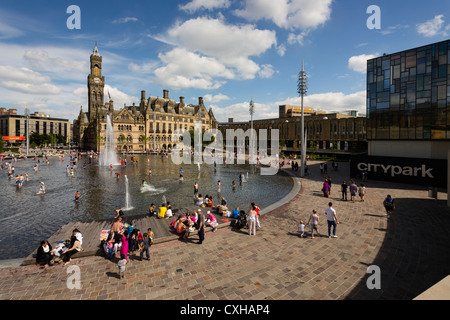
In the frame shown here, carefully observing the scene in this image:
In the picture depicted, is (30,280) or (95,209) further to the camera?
(95,209)

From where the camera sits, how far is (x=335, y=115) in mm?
77500

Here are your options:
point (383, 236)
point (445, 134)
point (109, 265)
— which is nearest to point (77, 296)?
point (109, 265)

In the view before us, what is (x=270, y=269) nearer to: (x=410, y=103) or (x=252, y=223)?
(x=252, y=223)

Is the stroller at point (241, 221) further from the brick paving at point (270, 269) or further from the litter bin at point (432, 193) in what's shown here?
the litter bin at point (432, 193)

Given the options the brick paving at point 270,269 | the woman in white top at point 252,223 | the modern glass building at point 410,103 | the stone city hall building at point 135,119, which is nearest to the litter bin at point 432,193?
the brick paving at point 270,269

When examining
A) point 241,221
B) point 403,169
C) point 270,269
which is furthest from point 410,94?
point 270,269

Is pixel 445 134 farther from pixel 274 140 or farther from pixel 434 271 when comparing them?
pixel 274 140

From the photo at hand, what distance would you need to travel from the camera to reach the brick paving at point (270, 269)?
22.9ft

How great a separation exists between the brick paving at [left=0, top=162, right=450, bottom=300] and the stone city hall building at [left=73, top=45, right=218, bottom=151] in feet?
268

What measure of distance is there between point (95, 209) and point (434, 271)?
19.6 meters

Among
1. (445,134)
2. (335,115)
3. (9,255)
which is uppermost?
(335,115)

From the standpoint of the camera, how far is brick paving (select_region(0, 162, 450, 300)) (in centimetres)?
697

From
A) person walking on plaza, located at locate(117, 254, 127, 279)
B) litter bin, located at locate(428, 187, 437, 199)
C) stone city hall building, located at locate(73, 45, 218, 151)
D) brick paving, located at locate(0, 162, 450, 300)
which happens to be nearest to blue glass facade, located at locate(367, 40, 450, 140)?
litter bin, located at locate(428, 187, 437, 199)

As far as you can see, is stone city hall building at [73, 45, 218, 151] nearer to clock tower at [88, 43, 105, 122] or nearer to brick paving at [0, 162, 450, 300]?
clock tower at [88, 43, 105, 122]
